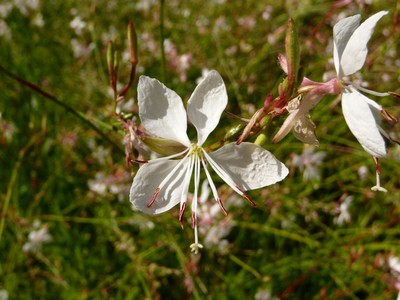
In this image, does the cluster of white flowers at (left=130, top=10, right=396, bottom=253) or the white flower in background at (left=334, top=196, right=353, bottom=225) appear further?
the white flower in background at (left=334, top=196, right=353, bottom=225)

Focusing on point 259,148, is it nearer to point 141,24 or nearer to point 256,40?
point 256,40

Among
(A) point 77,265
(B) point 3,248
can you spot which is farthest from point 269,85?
(B) point 3,248

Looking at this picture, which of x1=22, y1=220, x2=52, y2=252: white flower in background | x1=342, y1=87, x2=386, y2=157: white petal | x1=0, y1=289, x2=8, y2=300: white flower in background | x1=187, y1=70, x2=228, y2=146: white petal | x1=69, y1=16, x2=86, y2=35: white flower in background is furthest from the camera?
x1=69, y1=16, x2=86, y2=35: white flower in background

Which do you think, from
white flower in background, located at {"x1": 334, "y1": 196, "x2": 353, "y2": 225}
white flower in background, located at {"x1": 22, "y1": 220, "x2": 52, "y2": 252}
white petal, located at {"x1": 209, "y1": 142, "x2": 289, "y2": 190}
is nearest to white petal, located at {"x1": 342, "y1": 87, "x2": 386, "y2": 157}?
white petal, located at {"x1": 209, "y1": 142, "x2": 289, "y2": 190}

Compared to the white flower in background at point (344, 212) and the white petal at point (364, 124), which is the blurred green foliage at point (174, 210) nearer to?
the white flower in background at point (344, 212)

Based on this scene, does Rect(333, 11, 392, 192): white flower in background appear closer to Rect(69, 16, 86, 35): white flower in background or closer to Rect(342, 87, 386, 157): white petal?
Rect(342, 87, 386, 157): white petal

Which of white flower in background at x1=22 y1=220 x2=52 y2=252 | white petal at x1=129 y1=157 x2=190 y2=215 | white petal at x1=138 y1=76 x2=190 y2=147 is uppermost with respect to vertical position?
white petal at x1=138 y1=76 x2=190 y2=147
